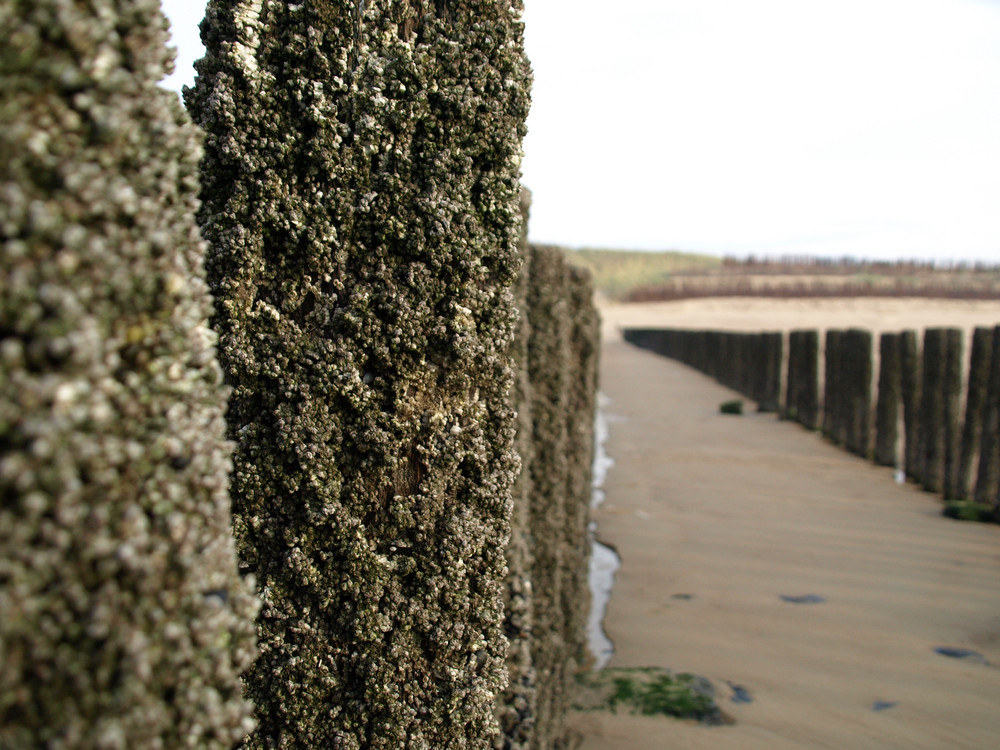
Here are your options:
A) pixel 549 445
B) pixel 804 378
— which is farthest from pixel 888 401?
pixel 549 445

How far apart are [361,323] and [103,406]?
0.88 m

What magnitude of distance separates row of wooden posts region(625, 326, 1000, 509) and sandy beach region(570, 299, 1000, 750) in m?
0.36

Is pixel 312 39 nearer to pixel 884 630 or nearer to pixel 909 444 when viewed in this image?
pixel 884 630

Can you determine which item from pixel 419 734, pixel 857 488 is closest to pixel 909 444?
pixel 857 488

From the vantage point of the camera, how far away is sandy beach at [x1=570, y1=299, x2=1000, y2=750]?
142 inches

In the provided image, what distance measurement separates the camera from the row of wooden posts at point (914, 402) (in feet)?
24.3

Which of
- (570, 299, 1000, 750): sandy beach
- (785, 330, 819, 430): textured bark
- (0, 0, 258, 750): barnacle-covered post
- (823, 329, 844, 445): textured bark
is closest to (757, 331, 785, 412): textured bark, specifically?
(785, 330, 819, 430): textured bark

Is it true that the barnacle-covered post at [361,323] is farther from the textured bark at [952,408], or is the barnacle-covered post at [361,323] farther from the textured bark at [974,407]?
the textured bark at [952,408]

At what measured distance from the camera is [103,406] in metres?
0.79

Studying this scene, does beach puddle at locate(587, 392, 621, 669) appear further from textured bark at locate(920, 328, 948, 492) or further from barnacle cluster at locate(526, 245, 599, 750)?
textured bark at locate(920, 328, 948, 492)

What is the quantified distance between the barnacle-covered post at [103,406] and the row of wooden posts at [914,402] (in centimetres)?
790

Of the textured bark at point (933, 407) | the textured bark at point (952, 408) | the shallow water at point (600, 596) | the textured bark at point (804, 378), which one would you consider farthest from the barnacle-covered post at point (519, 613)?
the textured bark at point (804, 378)

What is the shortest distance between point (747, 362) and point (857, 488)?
9.59 metres

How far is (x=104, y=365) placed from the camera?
0.80 meters
